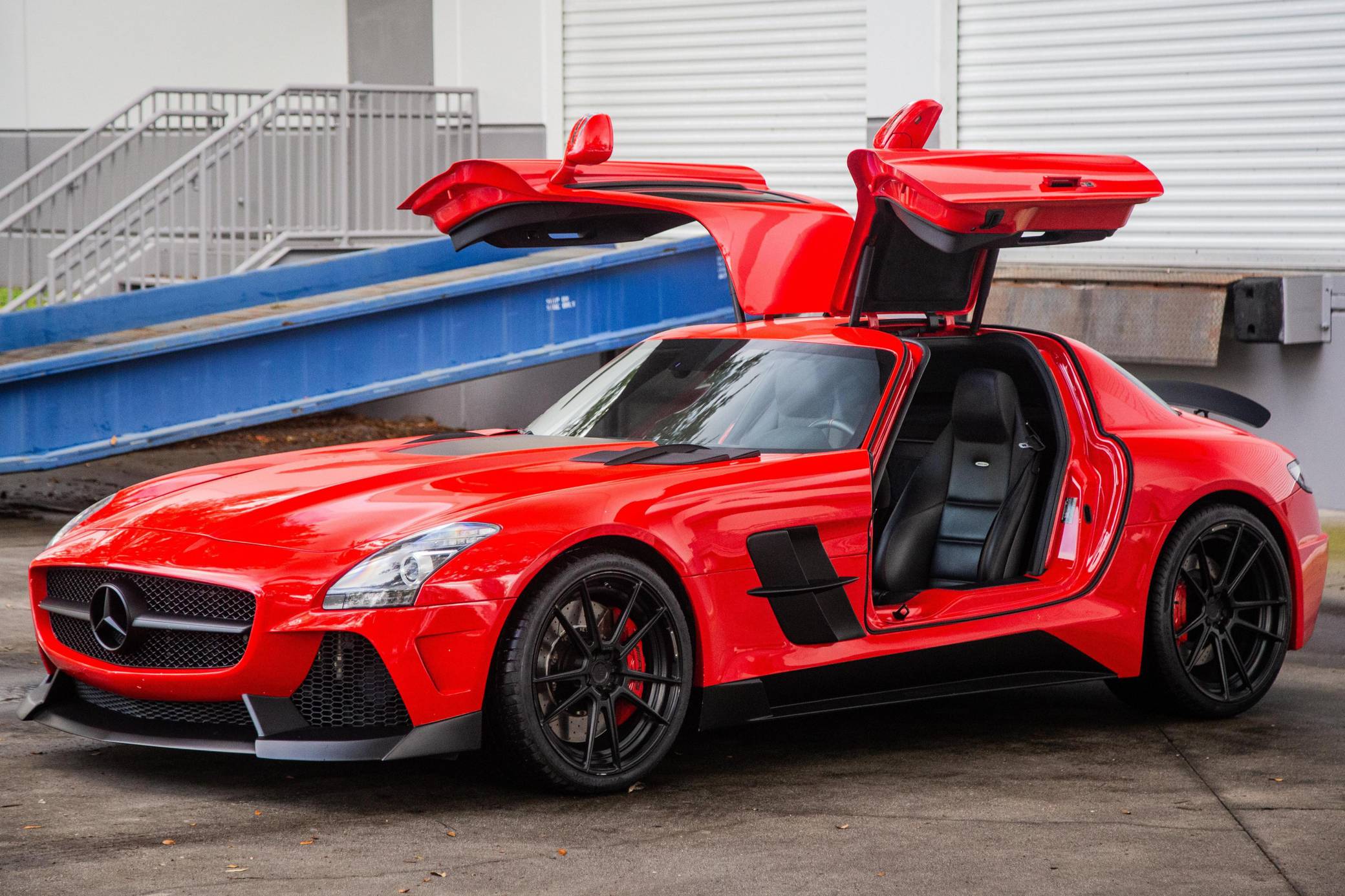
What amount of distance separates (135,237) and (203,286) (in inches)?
147

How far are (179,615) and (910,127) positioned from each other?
3369mm

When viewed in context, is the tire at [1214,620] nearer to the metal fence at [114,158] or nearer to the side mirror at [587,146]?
the side mirror at [587,146]

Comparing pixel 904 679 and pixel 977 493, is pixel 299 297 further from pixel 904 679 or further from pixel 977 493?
pixel 904 679

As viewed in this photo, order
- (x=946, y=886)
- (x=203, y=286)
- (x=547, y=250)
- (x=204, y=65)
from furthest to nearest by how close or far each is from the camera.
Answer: (x=204, y=65)
(x=547, y=250)
(x=203, y=286)
(x=946, y=886)

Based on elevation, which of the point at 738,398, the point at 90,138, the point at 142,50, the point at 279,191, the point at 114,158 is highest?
the point at 142,50

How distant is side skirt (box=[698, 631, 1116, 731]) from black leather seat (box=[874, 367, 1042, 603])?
0.34 metres

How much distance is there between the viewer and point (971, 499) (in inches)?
247

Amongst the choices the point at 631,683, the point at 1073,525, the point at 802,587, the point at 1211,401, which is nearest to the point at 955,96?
the point at 1211,401

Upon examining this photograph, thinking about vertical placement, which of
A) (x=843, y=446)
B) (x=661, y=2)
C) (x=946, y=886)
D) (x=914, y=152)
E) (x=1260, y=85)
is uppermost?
(x=661, y=2)

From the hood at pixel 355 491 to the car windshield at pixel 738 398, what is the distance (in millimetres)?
272

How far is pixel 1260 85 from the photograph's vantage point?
12.5 m

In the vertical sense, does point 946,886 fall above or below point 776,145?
below

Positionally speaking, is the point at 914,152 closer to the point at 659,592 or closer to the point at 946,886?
the point at 659,592

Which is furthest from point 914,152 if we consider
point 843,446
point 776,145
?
point 776,145
